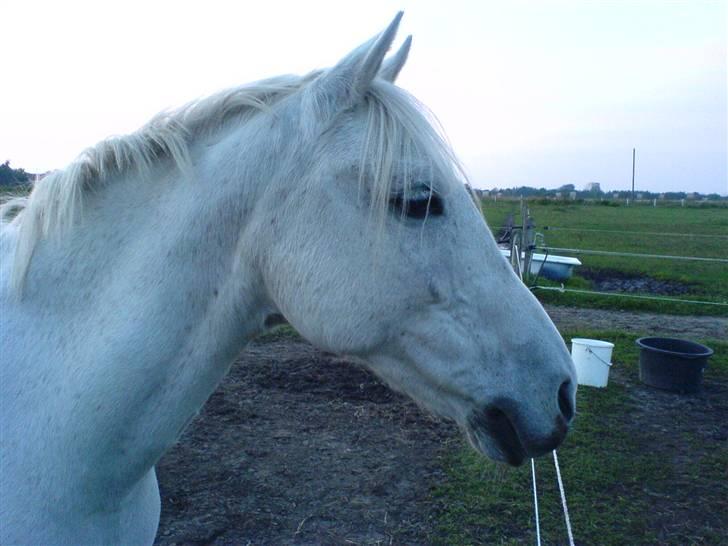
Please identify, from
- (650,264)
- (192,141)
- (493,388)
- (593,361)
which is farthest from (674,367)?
(650,264)

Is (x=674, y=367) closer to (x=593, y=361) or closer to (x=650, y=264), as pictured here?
(x=593, y=361)

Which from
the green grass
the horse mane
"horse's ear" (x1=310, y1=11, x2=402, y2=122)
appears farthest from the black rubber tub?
"horse's ear" (x1=310, y1=11, x2=402, y2=122)

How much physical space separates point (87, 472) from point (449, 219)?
1.27m

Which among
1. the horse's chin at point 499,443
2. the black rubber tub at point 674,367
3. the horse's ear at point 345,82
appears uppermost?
the horse's ear at point 345,82

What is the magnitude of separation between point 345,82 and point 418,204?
44 cm

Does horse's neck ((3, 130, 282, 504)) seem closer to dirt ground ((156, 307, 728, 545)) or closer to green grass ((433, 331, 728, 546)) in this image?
dirt ground ((156, 307, 728, 545))

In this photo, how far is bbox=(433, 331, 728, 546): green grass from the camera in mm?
3894

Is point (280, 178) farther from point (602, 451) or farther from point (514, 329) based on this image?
point (602, 451)

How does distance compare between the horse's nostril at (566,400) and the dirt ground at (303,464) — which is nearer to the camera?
the horse's nostril at (566,400)

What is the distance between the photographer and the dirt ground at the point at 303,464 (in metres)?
3.84

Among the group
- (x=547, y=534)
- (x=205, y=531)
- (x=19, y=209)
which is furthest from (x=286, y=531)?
(x=19, y=209)

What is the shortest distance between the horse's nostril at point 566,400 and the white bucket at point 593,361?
5.47 m

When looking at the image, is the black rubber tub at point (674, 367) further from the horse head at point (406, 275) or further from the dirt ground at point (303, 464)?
the horse head at point (406, 275)

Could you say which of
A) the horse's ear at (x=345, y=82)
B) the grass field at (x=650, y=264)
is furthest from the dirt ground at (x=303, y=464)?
the horse's ear at (x=345, y=82)
